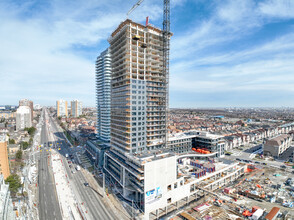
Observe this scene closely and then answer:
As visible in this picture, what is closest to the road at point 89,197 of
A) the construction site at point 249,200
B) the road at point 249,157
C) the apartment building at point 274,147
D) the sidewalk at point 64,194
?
the sidewalk at point 64,194

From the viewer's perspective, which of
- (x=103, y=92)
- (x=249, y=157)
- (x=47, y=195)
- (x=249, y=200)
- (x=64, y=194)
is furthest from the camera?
(x=249, y=157)

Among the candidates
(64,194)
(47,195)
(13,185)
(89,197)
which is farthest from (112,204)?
(13,185)

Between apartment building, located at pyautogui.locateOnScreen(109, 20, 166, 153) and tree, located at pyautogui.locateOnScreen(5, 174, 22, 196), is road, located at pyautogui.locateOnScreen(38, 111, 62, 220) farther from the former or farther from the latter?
apartment building, located at pyautogui.locateOnScreen(109, 20, 166, 153)

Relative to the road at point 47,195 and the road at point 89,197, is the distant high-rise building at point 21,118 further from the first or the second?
the road at point 89,197

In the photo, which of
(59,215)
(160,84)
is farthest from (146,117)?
(59,215)

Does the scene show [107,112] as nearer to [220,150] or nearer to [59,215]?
[59,215]

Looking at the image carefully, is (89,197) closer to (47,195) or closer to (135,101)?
(47,195)
